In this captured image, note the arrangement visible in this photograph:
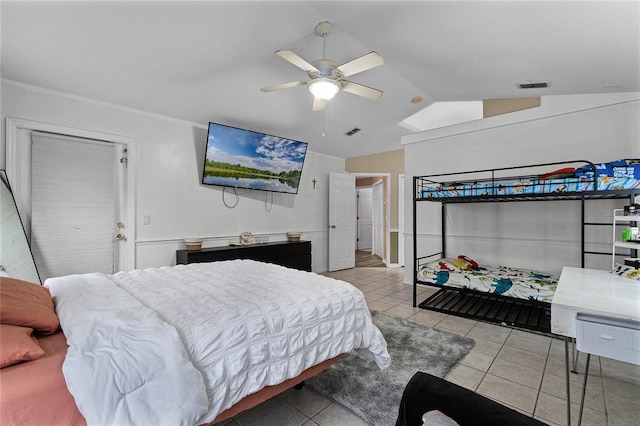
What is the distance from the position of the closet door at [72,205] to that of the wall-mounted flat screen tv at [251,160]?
3.88 ft

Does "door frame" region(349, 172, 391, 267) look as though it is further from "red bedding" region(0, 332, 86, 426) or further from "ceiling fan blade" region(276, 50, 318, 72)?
"red bedding" region(0, 332, 86, 426)

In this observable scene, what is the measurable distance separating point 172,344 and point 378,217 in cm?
651

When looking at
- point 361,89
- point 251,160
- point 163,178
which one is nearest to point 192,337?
point 361,89

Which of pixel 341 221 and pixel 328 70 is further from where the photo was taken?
pixel 341 221

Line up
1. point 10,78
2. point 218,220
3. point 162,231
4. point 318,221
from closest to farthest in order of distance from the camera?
1. point 10,78
2. point 162,231
3. point 218,220
4. point 318,221

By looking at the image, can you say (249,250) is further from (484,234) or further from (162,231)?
(484,234)

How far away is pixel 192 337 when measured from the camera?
128 centimetres

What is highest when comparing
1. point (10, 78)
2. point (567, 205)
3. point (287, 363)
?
point (10, 78)

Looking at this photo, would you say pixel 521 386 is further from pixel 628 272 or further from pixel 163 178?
pixel 163 178

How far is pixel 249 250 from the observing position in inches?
168

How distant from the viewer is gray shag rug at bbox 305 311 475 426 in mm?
1845

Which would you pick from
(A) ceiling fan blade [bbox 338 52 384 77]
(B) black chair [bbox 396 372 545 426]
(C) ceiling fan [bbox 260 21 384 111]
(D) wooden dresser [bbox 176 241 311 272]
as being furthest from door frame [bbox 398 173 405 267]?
(B) black chair [bbox 396 372 545 426]

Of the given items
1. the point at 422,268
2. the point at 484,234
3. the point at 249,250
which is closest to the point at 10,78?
the point at 249,250

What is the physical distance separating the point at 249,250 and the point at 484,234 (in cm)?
350
